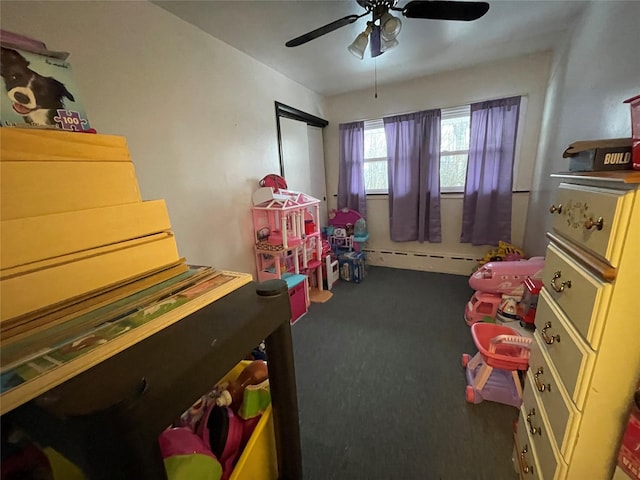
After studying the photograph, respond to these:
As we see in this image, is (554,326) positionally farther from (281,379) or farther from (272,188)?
(272,188)

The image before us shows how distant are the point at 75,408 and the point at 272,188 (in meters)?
2.16

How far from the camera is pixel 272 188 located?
2.39m

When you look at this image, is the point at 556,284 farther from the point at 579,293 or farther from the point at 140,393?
the point at 140,393

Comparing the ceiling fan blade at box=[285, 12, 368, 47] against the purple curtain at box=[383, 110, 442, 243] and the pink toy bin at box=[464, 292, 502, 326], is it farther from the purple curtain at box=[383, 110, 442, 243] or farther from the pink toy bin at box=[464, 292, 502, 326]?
the pink toy bin at box=[464, 292, 502, 326]

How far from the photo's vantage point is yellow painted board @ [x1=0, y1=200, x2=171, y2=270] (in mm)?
533

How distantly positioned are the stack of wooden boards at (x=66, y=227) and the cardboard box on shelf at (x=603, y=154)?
1.34 metres

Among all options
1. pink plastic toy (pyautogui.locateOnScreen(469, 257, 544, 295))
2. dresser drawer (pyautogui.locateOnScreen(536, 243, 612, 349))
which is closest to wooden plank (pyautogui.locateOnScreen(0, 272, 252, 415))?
dresser drawer (pyautogui.locateOnScreen(536, 243, 612, 349))

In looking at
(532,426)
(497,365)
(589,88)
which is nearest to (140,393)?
(532,426)

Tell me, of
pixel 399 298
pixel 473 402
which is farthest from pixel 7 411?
pixel 399 298

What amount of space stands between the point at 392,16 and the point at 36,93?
5.53ft

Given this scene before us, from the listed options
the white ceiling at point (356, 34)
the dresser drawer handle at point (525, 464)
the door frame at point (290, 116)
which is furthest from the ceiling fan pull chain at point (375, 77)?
the dresser drawer handle at point (525, 464)

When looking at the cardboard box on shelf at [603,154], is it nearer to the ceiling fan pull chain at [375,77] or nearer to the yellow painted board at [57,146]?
the yellow painted board at [57,146]

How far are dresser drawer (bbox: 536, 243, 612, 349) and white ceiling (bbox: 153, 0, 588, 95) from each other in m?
1.83

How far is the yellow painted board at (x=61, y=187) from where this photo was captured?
1.76 ft
